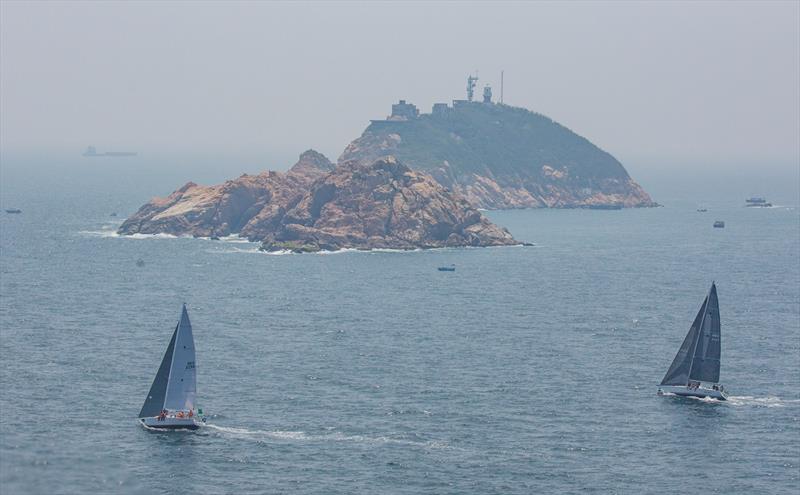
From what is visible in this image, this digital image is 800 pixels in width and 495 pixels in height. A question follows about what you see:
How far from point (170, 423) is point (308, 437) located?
1473 cm

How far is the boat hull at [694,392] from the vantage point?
168125 millimetres

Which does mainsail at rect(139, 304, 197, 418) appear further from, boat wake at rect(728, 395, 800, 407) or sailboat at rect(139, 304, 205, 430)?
boat wake at rect(728, 395, 800, 407)

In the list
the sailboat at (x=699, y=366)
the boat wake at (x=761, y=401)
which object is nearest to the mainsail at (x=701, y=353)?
the sailboat at (x=699, y=366)

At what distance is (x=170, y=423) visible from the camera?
146 meters

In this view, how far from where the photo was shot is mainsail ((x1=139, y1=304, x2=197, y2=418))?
14625 centimetres

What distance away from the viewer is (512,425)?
151875 millimetres

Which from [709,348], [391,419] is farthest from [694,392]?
[391,419]

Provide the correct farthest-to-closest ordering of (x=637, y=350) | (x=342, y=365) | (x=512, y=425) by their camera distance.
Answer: (x=637, y=350)
(x=342, y=365)
(x=512, y=425)

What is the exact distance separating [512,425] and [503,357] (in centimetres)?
3707

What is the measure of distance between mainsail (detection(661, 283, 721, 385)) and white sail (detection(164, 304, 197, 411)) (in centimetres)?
5924

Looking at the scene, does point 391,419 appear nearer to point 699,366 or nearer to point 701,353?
point 699,366

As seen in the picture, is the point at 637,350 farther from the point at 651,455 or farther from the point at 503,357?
the point at 651,455

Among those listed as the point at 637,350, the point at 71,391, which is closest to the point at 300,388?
the point at 71,391

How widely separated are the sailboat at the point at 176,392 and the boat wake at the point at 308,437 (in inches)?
126
